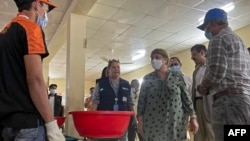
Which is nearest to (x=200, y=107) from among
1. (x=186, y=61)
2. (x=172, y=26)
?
(x=172, y=26)

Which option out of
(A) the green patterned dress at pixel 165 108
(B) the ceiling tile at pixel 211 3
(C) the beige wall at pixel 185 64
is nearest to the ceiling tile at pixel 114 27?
(B) the ceiling tile at pixel 211 3

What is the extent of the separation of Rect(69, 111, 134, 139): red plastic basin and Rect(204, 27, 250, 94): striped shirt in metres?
0.63

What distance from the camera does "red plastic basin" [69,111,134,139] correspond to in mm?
1459

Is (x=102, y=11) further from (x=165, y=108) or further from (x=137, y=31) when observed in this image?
(x=165, y=108)

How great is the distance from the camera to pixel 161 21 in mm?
4688

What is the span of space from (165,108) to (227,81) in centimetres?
49

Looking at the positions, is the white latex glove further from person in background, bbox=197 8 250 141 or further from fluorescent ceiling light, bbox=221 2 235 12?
fluorescent ceiling light, bbox=221 2 235 12

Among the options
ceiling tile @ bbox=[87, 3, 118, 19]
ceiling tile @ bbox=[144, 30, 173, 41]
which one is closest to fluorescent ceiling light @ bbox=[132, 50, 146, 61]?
ceiling tile @ bbox=[144, 30, 173, 41]

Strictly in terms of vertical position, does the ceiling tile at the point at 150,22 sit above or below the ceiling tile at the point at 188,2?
below

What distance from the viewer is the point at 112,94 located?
99.1 inches

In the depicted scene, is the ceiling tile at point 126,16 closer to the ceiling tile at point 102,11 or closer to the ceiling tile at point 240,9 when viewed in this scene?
the ceiling tile at point 102,11

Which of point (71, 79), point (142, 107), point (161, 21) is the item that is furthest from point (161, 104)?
point (161, 21)

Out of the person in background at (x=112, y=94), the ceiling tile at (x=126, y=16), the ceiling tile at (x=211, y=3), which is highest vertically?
the ceiling tile at (x=211, y=3)

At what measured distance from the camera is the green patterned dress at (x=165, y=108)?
187 centimetres
